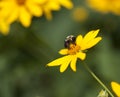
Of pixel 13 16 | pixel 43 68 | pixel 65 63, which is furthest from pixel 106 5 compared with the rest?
pixel 65 63

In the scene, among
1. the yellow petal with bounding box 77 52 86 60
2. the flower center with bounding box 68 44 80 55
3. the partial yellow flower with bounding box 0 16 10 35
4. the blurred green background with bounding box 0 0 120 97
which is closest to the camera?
the yellow petal with bounding box 77 52 86 60

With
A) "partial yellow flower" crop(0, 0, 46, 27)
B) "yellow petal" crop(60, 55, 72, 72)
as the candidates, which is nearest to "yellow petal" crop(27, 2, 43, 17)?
"partial yellow flower" crop(0, 0, 46, 27)

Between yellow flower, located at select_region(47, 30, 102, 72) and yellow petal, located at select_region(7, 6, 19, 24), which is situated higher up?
yellow petal, located at select_region(7, 6, 19, 24)

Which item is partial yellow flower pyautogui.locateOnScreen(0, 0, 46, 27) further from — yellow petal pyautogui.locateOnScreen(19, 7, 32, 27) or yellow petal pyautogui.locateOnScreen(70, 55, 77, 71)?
yellow petal pyautogui.locateOnScreen(70, 55, 77, 71)

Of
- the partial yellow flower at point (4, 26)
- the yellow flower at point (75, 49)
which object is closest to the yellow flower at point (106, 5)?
the partial yellow flower at point (4, 26)

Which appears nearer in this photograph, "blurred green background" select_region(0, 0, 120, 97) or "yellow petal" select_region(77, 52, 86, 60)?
"yellow petal" select_region(77, 52, 86, 60)

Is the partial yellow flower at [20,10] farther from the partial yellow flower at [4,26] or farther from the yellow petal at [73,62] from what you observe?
the yellow petal at [73,62]
